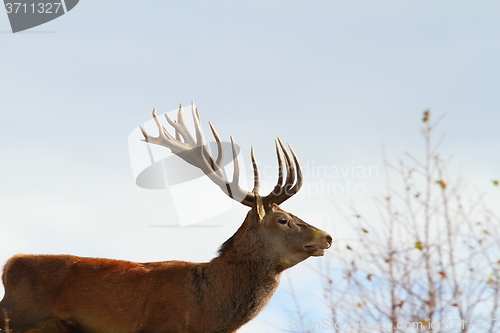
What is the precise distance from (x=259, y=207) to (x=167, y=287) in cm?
151

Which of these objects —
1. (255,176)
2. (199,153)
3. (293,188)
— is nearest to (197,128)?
(199,153)

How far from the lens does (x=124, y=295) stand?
6.69 meters

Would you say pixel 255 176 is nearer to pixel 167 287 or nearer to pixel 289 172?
pixel 289 172

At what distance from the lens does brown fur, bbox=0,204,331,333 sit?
6586 millimetres

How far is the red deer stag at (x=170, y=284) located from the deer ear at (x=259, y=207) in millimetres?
13

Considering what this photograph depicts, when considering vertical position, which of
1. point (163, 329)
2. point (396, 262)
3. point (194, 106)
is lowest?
point (163, 329)

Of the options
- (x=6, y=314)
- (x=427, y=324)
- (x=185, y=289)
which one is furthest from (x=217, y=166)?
(x=427, y=324)

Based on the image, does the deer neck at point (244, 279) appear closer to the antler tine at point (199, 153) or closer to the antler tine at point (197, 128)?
the antler tine at point (199, 153)

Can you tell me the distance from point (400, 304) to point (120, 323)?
3.39 meters

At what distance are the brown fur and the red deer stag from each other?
0.04ft

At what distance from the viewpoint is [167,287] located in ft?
22.0

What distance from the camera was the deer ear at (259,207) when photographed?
7.05 meters

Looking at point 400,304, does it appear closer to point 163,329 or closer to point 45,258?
point 163,329

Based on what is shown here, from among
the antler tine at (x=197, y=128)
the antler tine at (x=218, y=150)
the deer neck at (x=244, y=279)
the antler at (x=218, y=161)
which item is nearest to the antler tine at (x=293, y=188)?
the antler at (x=218, y=161)
